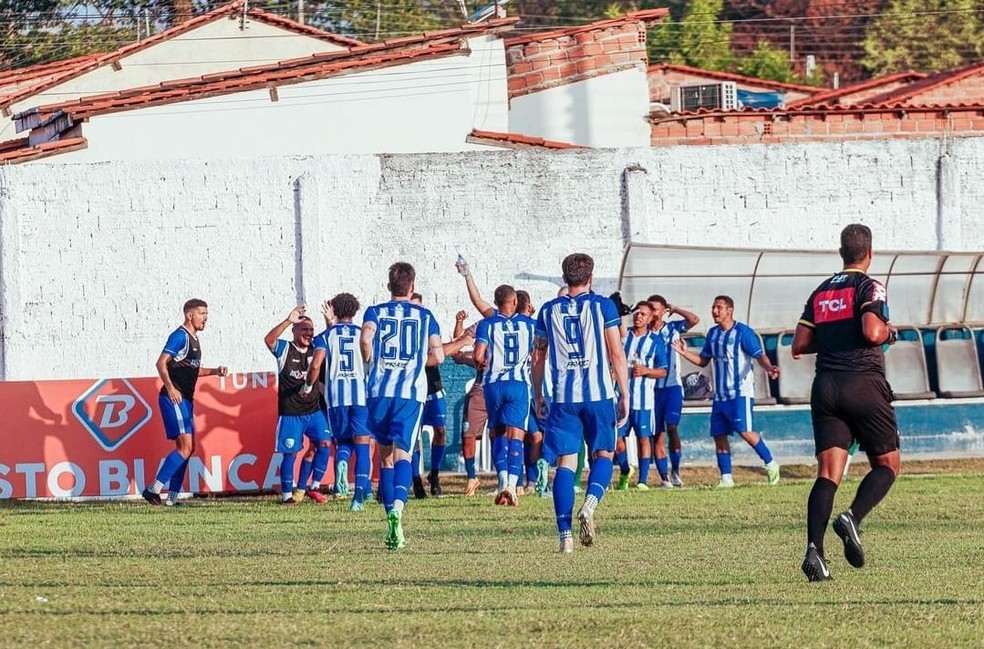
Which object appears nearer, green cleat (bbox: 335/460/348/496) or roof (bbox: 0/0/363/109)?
green cleat (bbox: 335/460/348/496)

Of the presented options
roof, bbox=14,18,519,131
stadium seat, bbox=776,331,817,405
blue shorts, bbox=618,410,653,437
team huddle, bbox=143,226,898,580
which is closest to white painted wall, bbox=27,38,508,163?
roof, bbox=14,18,519,131

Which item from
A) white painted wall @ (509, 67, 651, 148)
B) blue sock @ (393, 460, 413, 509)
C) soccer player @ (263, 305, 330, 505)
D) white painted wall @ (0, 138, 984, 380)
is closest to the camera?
blue sock @ (393, 460, 413, 509)

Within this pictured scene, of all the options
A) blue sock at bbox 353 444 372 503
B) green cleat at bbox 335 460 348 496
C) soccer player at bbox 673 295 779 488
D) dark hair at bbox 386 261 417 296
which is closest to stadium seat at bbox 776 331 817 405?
soccer player at bbox 673 295 779 488

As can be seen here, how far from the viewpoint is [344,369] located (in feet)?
51.7

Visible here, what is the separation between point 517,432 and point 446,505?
0.94 m

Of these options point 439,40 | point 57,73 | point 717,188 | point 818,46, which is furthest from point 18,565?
point 818,46

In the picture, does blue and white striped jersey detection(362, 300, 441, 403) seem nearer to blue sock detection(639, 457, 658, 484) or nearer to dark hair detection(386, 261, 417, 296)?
dark hair detection(386, 261, 417, 296)

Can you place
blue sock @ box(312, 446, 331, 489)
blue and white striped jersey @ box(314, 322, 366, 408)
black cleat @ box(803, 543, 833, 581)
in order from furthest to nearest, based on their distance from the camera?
blue sock @ box(312, 446, 331, 489)
blue and white striped jersey @ box(314, 322, 366, 408)
black cleat @ box(803, 543, 833, 581)

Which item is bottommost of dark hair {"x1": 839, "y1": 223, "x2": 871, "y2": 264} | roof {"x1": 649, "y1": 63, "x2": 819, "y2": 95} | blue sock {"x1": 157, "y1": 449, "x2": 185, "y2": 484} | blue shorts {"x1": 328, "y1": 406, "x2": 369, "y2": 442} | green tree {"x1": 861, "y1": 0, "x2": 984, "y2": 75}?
blue sock {"x1": 157, "y1": 449, "x2": 185, "y2": 484}

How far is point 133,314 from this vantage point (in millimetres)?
22062

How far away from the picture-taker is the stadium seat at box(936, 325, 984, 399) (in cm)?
2095

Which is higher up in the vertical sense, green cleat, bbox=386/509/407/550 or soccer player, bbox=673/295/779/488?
soccer player, bbox=673/295/779/488

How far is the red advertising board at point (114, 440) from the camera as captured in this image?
58.7ft

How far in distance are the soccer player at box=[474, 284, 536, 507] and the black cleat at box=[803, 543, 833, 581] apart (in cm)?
689
